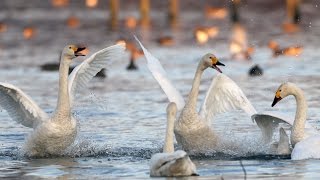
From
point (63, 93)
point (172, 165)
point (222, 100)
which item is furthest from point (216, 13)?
point (172, 165)

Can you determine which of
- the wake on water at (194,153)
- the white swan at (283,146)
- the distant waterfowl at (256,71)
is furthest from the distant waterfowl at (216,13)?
the white swan at (283,146)

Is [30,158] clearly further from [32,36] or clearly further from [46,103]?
[32,36]

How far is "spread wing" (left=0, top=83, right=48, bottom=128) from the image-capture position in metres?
15.4

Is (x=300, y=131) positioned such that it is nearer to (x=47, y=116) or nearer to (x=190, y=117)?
(x=190, y=117)

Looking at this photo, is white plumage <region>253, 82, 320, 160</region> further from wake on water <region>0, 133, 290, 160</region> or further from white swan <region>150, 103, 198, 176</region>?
white swan <region>150, 103, 198, 176</region>

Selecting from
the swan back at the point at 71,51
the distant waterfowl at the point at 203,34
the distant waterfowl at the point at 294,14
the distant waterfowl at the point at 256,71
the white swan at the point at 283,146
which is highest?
the distant waterfowl at the point at 294,14

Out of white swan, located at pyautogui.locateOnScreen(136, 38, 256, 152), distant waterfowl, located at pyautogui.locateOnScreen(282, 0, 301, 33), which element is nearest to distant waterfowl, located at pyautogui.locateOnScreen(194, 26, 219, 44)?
distant waterfowl, located at pyautogui.locateOnScreen(282, 0, 301, 33)

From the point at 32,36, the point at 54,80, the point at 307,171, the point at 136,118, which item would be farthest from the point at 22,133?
the point at 32,36

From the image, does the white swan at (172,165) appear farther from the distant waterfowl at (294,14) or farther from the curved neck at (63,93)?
the distant waterfowl at (294,14)

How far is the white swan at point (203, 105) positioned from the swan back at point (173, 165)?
99.9 inches

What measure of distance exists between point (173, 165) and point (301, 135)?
10.2 ft

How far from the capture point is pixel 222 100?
15633mm

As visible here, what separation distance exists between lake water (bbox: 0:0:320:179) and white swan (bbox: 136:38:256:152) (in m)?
0.26

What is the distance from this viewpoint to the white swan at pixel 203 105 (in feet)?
47.8
